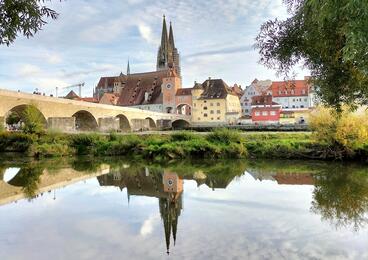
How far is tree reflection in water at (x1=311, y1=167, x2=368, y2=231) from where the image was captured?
1077 cm

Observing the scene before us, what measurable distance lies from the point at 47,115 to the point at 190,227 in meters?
26.2

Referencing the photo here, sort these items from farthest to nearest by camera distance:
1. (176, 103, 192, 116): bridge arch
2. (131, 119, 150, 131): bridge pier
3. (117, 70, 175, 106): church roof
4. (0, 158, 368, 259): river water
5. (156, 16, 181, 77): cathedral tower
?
(156, 16, 181, 77): cathedral tower
(117, 70, 175, 106): church roof
(176, 103, 192, 116): bridge arch
(131, 119, 150, 131): bridge pier
(0, 158, 368, 259): river water

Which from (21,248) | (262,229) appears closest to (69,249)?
(21,248)

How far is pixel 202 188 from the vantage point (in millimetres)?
16406

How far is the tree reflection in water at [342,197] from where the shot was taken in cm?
1077

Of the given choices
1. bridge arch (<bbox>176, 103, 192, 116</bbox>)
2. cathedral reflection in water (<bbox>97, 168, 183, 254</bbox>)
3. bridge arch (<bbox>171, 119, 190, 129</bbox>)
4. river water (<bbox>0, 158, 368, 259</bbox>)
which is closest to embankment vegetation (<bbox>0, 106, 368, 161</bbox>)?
river water (<bbox>0, 158, 368, 259</bbox>)

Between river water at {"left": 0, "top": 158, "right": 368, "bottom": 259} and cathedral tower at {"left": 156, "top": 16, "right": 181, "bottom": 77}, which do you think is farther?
cathedral tower at {"left": 156, "top": 16, "right": 181, "bottom": 77}

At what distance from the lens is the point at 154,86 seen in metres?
88.5

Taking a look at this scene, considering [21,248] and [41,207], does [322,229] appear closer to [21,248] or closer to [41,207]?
[21,248]

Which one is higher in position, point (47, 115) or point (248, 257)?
point (47, 115)

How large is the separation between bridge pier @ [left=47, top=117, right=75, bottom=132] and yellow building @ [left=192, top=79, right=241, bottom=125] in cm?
4231

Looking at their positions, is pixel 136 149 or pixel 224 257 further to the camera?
pixel 136 149

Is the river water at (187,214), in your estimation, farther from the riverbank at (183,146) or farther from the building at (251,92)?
the building at (251,92)

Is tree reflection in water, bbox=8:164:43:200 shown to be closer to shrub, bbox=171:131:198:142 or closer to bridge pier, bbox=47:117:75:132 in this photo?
bridge pier, bbox=47:117:75:132
